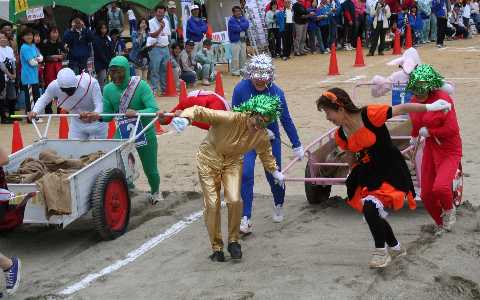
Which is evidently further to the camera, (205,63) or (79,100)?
(205,63)

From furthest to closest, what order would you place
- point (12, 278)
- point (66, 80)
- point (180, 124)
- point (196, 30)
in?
point (196, 30), point (66, 80), point (180, 124), point (12, 278)

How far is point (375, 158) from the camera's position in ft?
20.0

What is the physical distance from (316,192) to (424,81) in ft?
6.88

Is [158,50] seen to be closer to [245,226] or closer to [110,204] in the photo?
[110,204]

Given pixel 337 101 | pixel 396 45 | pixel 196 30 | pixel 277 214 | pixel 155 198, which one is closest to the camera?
pixel 337 101

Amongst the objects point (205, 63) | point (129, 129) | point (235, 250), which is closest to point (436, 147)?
point (235, 250)

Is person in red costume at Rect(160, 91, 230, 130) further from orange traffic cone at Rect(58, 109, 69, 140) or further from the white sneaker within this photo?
orange traffic cone at Rect(58, 109, 69, 140)

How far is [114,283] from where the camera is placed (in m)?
6.32

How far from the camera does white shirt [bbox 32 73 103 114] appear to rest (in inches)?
352

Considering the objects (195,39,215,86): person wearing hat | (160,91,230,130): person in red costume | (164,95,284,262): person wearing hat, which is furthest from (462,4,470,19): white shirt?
(164,95,284,262): person wearing hat

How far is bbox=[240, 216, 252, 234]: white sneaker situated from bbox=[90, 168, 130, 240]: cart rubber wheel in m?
1.25

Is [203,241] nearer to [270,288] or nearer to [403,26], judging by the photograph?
[270,288]

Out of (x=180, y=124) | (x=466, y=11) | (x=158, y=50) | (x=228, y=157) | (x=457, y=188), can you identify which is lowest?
(x=457, y=188)

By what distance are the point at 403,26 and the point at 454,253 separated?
20.5 meters
